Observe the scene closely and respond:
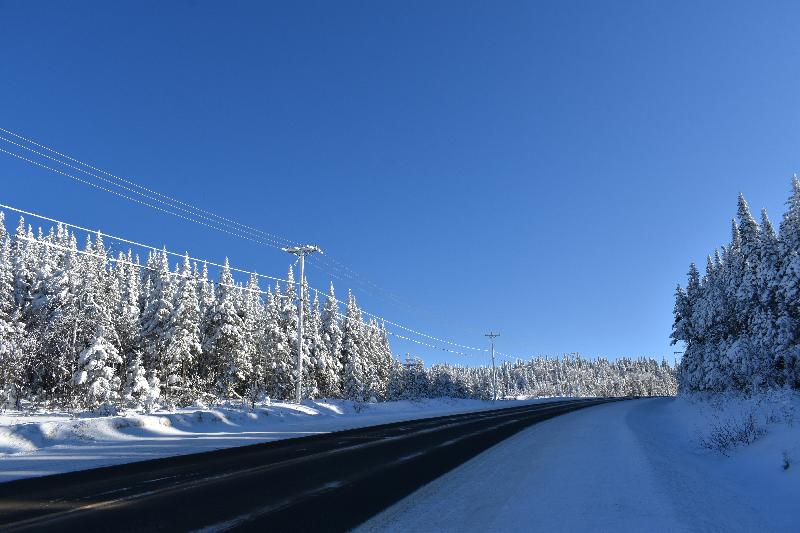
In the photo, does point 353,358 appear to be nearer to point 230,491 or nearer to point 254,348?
point 254,348

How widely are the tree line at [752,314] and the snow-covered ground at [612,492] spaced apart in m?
24.4

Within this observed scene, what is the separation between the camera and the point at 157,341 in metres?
45.3

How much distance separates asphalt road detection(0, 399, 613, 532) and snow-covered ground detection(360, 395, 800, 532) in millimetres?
675

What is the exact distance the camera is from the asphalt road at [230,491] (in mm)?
5312

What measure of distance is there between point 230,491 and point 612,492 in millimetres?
5279

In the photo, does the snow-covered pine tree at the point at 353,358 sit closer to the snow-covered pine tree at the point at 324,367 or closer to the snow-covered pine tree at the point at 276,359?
the snow-covered pine tree at the point at 324,367

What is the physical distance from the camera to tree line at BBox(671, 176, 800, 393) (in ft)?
100

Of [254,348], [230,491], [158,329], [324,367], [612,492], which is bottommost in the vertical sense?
[612,492]

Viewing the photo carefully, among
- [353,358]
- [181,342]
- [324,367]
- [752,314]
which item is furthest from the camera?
[353,358]

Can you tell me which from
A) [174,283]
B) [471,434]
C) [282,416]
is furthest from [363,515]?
[174,283]

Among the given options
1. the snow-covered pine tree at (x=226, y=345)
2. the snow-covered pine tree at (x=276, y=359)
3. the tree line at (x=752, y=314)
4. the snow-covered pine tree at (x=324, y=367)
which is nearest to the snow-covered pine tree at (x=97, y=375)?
the snow-covered pine tree at (x=226, y=345)

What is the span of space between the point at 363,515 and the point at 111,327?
4093 centimetres

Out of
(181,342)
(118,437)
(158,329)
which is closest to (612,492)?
(118,437)

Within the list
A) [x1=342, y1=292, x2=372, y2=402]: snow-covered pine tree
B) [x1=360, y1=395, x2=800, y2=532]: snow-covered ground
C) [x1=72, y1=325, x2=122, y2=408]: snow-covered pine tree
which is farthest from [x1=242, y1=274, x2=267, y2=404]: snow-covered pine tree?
[x1=360, y1=395, x2=800, y2=532]: snow-covered ground
